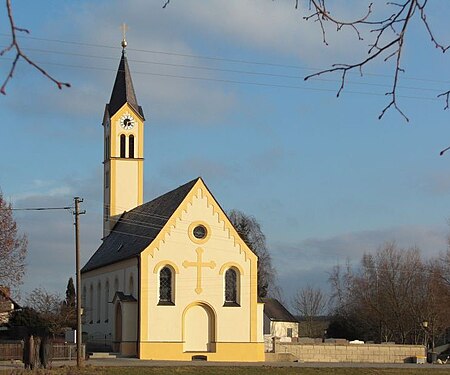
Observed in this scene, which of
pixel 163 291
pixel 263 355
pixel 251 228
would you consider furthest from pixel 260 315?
pixel 251 228

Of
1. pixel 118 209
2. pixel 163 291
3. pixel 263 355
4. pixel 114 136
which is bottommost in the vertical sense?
pixel 263 355

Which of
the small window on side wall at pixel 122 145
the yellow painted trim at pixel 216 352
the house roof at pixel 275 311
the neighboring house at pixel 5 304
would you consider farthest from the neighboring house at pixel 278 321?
the neighboring house at pixel 5 304

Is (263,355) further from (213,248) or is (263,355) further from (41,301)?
(41,301)

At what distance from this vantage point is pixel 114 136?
215 feet

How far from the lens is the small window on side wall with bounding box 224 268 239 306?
53.5 m

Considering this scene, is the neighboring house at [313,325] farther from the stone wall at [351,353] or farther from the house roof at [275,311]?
the stone wall at [351,353]

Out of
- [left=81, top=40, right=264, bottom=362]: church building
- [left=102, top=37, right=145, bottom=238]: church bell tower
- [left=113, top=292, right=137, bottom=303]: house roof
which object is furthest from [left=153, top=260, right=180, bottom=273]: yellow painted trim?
[left=102, top=37, right=145, bottom=238]: church bell tower

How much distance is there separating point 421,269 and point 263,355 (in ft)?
94.9

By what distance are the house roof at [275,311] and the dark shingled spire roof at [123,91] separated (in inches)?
1065

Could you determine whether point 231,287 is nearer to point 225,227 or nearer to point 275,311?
point 225,227

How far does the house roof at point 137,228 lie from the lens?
54.2 meters

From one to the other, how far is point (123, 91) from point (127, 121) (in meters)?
3.06

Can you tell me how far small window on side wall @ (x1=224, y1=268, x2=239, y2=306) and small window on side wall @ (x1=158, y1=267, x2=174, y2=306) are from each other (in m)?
3.42

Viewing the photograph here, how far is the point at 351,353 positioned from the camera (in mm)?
55000
